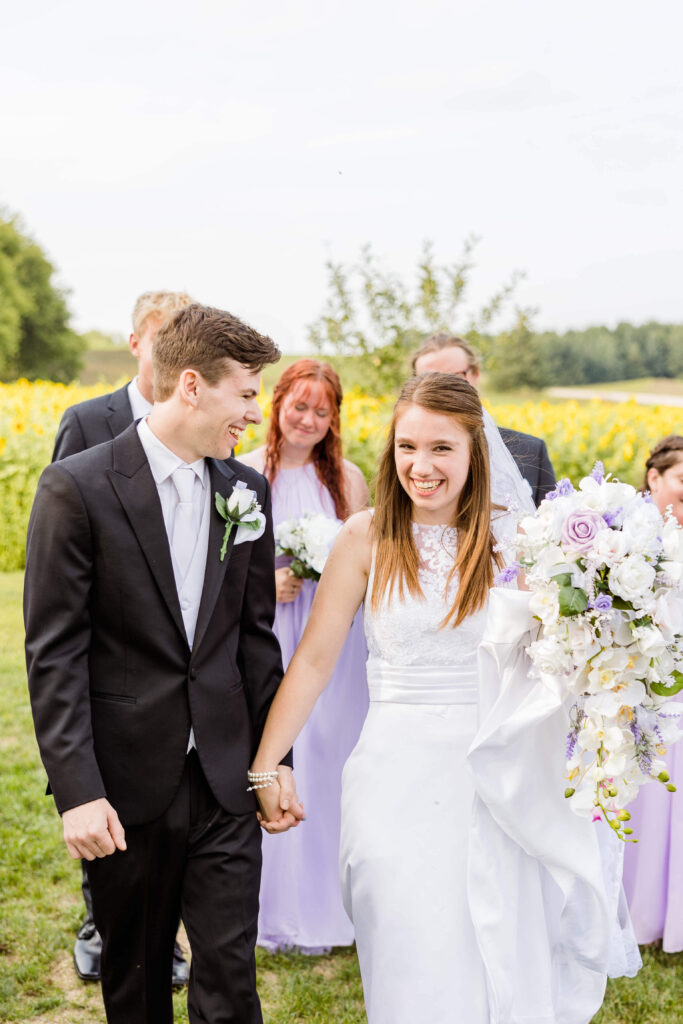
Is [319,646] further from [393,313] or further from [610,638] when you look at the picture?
[393,313]

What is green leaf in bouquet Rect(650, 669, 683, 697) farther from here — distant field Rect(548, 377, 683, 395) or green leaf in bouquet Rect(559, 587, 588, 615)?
distant field Rect(548, 377, 683, 395)

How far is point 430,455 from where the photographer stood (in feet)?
10.9

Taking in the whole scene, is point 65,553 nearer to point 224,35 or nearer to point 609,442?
point 609,442

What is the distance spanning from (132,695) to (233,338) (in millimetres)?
1038

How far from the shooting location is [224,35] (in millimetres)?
13672

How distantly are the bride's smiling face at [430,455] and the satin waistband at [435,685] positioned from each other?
56 cm

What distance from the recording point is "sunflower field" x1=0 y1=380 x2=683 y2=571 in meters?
10.1

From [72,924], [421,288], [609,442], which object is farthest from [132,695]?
[421,288]

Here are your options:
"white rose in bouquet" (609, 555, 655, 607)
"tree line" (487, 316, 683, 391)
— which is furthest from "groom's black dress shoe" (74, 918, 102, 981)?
"tree line" (487, 316, 683, 391)

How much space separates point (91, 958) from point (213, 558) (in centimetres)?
229

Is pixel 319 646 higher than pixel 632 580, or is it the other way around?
pixel 632 580

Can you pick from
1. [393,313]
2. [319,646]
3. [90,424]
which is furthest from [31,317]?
[319,646]

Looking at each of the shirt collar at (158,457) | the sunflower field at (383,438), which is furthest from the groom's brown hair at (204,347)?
the sunflower field at (383,438)

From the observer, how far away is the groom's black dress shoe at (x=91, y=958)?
13.5 feet
